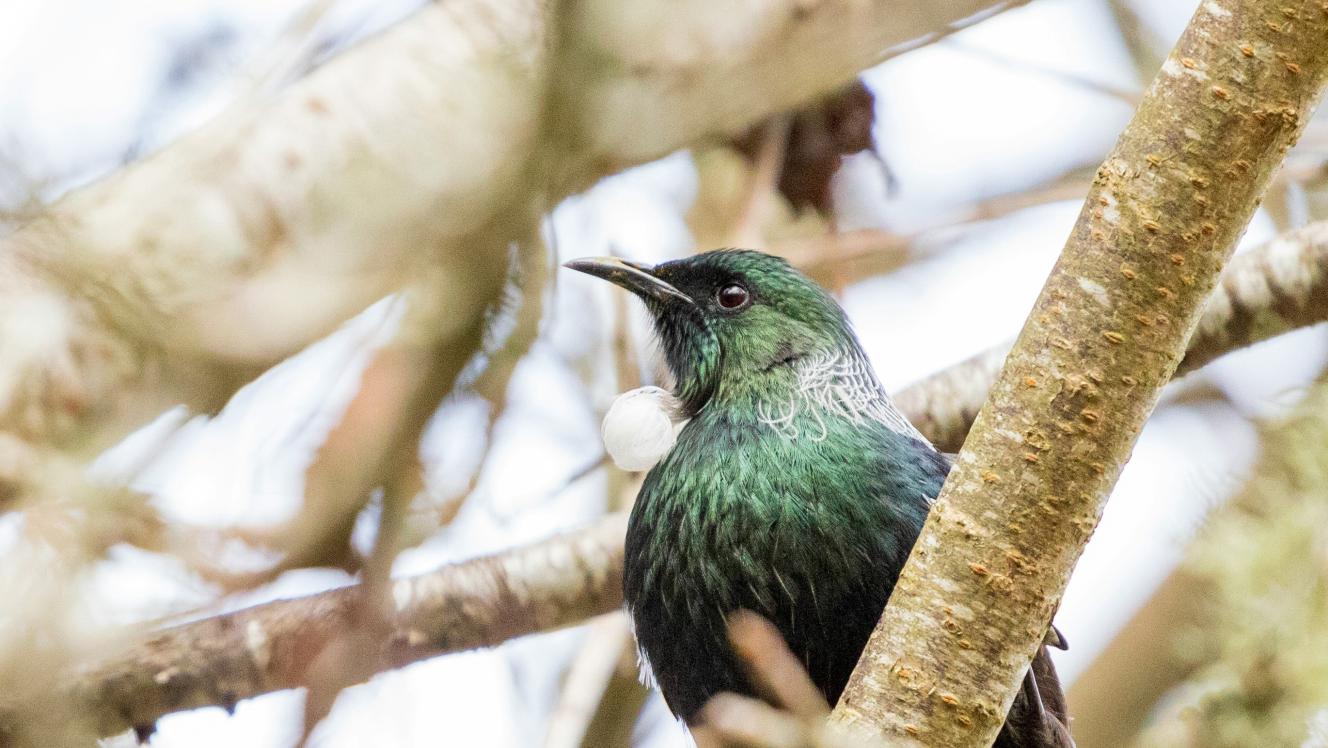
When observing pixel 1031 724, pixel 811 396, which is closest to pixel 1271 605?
pixel 1031 724

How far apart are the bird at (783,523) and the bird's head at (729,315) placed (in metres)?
0.01

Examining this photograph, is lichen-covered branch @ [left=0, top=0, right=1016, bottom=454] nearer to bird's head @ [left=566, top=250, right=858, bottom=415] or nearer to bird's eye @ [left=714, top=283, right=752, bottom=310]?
bird's head @ [left=566, top=250, right=858, bottom=415]

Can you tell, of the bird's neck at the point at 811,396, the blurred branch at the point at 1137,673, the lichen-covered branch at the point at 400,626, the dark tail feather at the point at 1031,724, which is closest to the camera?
the dark tail feather at the point at 1031,724

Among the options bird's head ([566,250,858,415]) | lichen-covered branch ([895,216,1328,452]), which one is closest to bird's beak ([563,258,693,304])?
bird's head ([566,250,858,415])

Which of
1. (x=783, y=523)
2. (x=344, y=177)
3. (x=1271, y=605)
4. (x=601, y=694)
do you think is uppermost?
(x=344, y=177)

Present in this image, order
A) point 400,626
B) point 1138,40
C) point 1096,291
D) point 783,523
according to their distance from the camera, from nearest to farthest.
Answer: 1. point 1096,291
2. point 783,523
3. point 400,626
4. point 1138,40

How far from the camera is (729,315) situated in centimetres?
385

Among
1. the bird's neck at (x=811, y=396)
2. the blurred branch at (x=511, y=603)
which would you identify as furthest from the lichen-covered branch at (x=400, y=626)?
the bird's neck at (x=811, y=396)

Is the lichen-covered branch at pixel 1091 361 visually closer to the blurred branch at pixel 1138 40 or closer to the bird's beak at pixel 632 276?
the bird's beak at pixel 632 276

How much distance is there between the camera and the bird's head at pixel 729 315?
12.2 ft

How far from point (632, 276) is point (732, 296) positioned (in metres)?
0.31

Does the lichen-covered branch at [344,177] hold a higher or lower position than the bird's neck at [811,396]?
higher

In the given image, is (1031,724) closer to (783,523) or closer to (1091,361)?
(783,523)

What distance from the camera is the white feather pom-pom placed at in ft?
11.8
